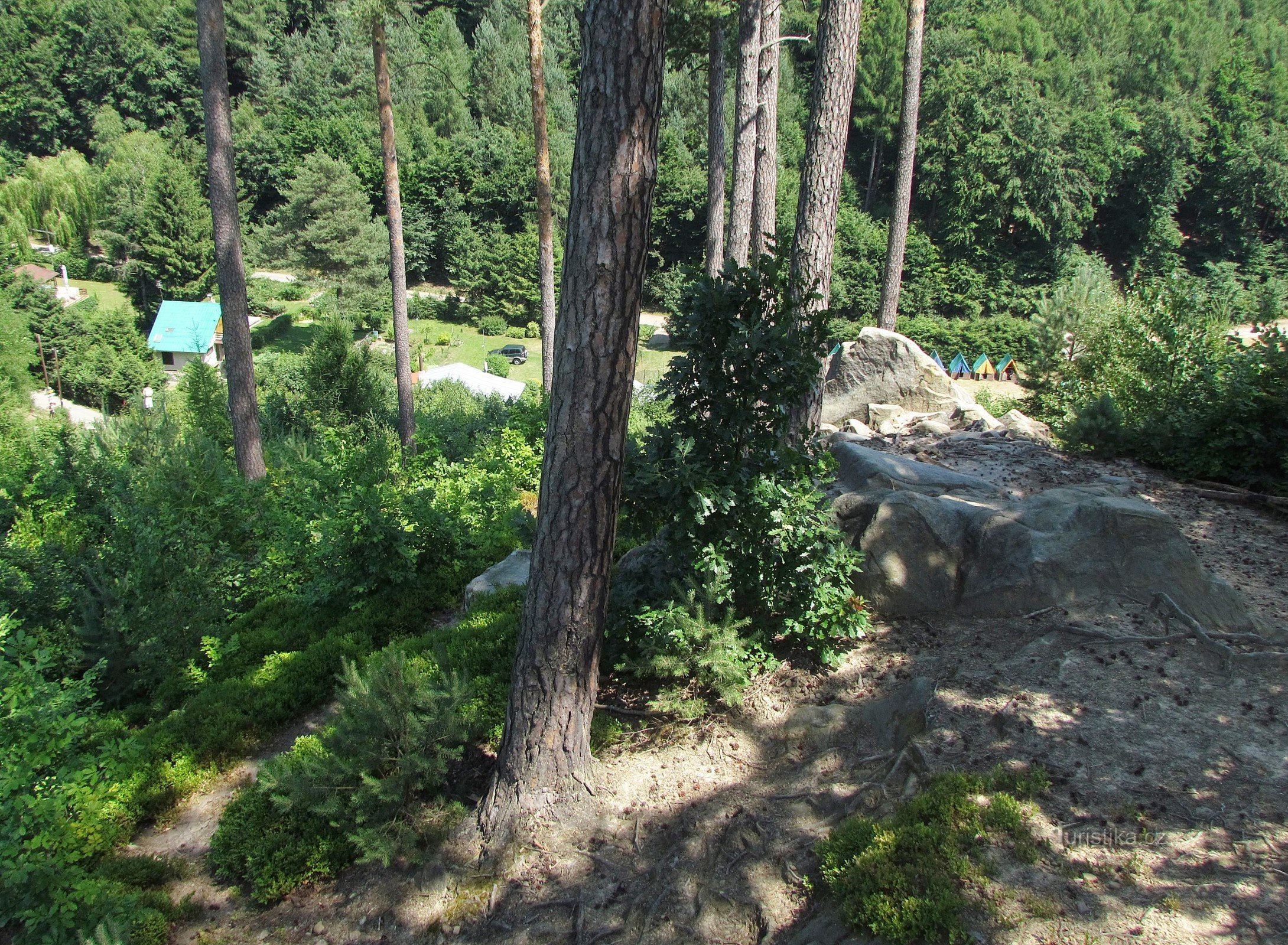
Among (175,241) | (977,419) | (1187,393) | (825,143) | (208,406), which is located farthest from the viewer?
(175,241)

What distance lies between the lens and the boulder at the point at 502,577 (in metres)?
7.07

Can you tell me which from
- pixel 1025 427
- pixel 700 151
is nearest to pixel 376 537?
pixel 1025 427

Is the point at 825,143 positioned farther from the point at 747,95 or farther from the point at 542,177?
the point at 542,177

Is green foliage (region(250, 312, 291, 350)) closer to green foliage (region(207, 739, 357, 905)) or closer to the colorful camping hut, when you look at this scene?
the colorful camping hut

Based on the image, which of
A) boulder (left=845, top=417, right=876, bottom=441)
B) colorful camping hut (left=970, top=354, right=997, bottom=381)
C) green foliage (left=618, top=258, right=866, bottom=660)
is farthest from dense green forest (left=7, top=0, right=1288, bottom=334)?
green foliage (left=618, top=258, right=866, bottom=660)

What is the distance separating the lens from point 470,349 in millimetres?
38125

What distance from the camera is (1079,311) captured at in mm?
12719

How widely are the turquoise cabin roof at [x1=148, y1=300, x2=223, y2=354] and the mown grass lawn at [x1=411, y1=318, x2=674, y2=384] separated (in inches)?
338

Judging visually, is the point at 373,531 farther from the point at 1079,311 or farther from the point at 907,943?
the point at 1079,311

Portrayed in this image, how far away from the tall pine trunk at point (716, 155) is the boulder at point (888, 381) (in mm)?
2382

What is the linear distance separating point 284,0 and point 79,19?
14854mm

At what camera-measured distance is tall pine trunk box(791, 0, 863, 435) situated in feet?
22.2

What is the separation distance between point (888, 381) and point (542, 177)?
8179mm

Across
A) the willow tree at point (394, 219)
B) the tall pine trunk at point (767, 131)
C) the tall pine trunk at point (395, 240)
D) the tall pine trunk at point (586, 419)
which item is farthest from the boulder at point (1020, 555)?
the tall pine trunk at point (395, 240)
